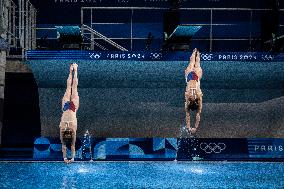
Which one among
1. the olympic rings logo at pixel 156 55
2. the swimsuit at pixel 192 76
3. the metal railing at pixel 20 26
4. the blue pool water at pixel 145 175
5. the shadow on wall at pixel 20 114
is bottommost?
the blue pool water at pixel 145 175

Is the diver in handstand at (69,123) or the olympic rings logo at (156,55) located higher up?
the olympic rings logo at (156,55)

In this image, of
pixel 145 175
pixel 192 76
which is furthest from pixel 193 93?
pixel 145 175

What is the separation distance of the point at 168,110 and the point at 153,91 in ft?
2.51

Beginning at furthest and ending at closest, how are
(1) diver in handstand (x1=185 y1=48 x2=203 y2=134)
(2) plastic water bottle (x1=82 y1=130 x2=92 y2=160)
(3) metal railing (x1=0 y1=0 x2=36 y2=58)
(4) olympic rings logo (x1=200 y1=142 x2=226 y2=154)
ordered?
(4) olympic rings logo (x1=200 y1=142 x2=226 y2=154), (2) plastic water bottle (x1=82 y1=130 x2=92 y2=160), (3) metal railing (x1=0 y1=0 x2=36 y2=58), (1) diver in handstand (x1=185 y1=48 x2=203 y2=134)

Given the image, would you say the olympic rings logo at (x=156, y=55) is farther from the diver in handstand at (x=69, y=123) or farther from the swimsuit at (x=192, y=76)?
the diver in handstand at (x=69, y=123)

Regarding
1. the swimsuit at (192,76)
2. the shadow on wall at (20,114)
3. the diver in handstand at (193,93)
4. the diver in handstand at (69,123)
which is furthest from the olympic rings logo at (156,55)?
the shadow on wall at (20,114)

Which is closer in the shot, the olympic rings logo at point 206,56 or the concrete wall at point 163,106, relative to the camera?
the olympic rings logo at point 206,56

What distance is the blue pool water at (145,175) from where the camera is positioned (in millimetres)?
7570

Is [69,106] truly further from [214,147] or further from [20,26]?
[214,147]

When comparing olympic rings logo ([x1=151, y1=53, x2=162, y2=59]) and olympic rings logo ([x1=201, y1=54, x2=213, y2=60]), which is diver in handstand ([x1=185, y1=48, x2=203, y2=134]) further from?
olympic rings logo ([x1=151, y1=53, x2=162, y2=59])

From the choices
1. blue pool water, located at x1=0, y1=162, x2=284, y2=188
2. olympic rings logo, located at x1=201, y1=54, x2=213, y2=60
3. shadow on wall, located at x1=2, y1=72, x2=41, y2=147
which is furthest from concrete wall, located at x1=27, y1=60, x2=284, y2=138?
blue pool water, located at x1=0, y1=162, x2=284, y2=188

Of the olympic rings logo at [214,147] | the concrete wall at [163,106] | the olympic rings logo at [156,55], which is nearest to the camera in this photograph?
the olympic rings logo at [156,55]

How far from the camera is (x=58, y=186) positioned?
23.5 feet

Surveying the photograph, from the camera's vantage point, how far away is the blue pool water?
7.57m
